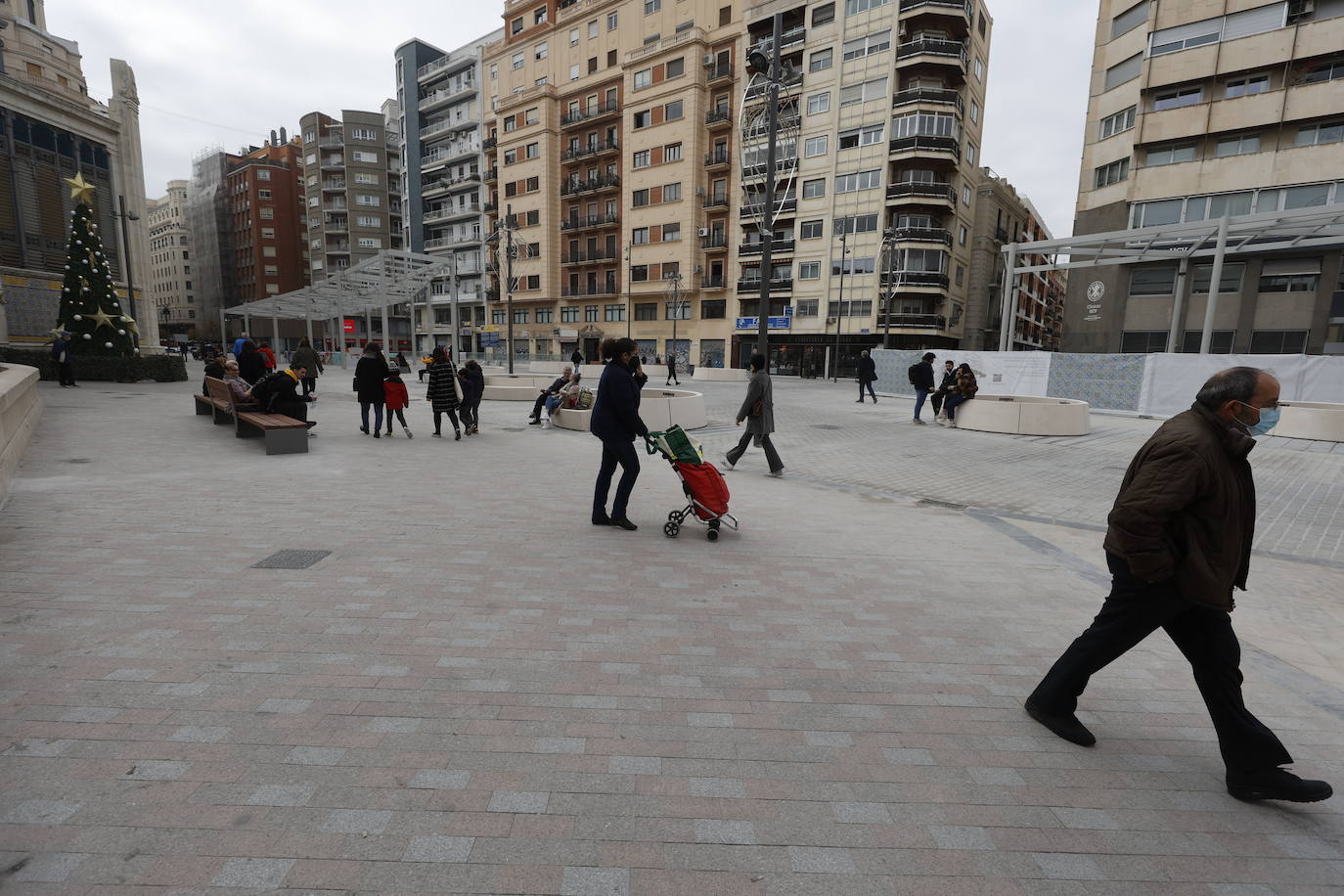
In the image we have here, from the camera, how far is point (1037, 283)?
79250mm

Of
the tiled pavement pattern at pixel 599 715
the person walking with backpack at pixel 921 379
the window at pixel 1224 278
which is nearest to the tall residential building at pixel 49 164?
the tiled pavement pattern at pixel 599 715

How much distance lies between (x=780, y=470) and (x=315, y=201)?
8306 cm

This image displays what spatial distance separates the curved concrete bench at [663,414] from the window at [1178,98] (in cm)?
3046

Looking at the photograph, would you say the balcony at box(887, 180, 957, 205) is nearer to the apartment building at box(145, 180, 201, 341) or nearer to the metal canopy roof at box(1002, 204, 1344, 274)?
the metal canopy roof at box(1002, 204, 1344, 274)

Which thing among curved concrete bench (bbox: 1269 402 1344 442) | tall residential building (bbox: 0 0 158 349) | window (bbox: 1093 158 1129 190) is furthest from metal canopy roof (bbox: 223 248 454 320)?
window (bbox: 1093 158 1129 190)

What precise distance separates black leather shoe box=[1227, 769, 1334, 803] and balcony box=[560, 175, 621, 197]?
55.0 m

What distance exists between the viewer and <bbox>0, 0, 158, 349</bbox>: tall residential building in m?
23.5

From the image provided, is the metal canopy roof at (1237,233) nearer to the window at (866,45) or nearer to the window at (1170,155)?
the window at (1170,155)

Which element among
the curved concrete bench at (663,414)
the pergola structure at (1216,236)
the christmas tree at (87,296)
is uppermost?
the pergola structure at (1216,236)

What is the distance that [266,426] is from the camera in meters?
9.27

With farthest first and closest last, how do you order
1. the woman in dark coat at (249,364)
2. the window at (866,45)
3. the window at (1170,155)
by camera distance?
the window at (866,45)
the window at (1170,155)
the woman in dark coat at (249,364)

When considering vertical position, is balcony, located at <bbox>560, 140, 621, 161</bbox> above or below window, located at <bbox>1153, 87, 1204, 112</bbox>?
above

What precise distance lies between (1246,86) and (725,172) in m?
29.2

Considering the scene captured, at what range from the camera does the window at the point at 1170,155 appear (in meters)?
28.9
